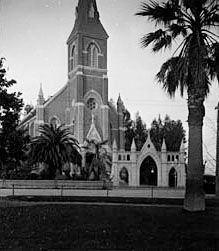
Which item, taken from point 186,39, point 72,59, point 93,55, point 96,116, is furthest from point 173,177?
point 186,39

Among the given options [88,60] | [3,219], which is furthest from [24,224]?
[88,60]

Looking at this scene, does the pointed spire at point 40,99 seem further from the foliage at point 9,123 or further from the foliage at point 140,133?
the foliage at point 9,123

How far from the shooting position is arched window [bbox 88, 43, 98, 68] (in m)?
25.5

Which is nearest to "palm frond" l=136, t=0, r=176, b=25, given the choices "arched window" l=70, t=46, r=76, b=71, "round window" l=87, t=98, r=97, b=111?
"arched window" l=70, t=46, r=76, b=71

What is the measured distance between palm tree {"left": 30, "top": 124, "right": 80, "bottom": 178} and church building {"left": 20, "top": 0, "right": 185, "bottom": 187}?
5.26 feet

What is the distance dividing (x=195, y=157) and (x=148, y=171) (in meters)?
17.2

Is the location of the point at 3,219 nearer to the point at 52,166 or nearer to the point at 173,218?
the point at 173,218

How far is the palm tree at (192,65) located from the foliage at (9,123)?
351cm

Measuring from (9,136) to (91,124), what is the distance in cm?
1768

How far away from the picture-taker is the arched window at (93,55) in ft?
83.8

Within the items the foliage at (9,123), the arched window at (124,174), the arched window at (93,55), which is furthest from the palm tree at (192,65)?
the arched window at (124,174)

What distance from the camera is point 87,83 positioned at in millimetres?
30484

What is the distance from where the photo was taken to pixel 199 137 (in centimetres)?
966

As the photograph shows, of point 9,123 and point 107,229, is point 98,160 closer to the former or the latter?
point 9,123
